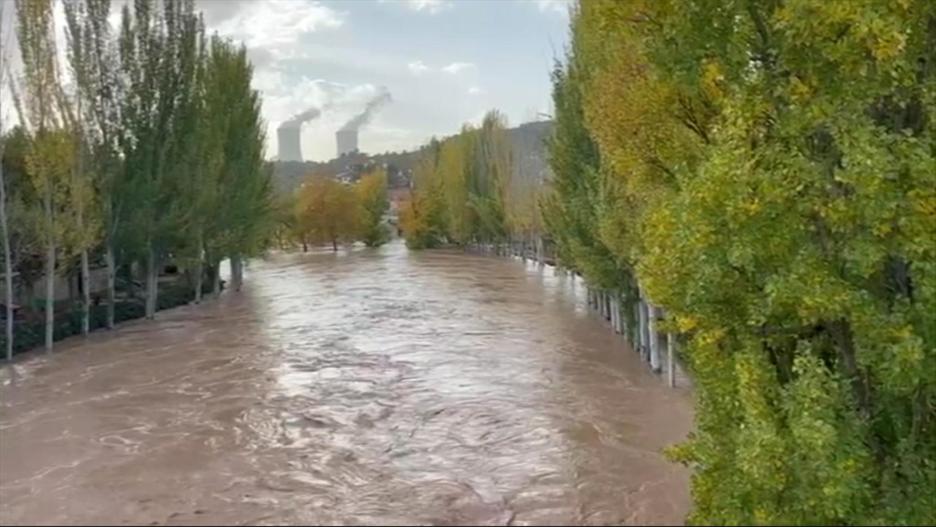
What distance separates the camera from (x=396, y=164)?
318 feet

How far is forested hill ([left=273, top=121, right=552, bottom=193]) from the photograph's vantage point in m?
38.7

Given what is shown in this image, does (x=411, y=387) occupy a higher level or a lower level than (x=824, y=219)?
lower

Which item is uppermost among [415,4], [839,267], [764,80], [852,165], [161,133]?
[415,4]

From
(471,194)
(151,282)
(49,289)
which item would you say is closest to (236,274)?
(151,282)

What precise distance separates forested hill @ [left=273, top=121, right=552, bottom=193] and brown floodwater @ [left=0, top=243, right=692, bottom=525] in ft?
31.6

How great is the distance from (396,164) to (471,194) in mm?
51519

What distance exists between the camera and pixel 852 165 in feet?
19.8

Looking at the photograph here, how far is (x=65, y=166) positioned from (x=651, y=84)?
43.8 feet

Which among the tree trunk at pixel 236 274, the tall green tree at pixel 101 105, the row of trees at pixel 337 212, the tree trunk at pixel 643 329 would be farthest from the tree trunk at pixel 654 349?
the row of trees at pixel 337 212

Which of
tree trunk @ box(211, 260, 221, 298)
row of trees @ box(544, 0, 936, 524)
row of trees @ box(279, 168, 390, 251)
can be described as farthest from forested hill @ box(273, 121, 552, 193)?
row of trees @ box(544, 0, 936, 524)

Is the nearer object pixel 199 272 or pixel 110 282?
pixel 110 282

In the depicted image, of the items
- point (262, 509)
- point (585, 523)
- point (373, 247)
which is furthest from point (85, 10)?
point (373, 247)

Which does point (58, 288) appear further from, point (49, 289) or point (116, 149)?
point (49, 289)

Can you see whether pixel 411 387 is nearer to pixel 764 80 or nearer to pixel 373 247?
pixel 764 80
